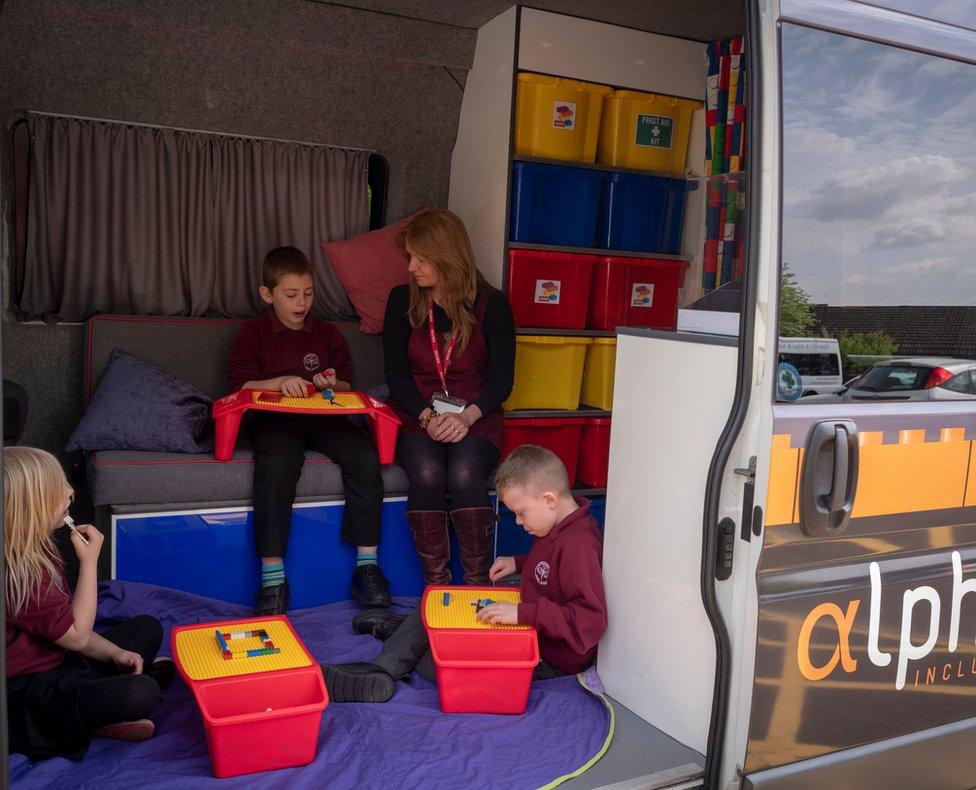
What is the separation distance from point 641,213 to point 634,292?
371 mm

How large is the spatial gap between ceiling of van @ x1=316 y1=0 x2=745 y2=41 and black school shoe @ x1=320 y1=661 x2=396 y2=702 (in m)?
2.94

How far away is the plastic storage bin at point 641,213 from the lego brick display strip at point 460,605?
7.02 ft

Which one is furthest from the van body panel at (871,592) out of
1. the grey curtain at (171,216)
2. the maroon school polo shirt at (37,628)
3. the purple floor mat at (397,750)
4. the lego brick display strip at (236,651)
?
the grey curtain at (171,216)

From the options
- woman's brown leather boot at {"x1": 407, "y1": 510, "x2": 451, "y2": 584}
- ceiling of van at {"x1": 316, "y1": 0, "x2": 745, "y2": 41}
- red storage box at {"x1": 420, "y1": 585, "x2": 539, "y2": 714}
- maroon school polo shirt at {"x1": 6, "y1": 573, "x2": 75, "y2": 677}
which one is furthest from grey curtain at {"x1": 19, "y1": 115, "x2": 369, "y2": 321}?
red storage box at {"x1": 420, "y1": 585, "x2": 539, "y2": 714}

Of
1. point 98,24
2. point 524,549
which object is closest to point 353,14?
point 98,24

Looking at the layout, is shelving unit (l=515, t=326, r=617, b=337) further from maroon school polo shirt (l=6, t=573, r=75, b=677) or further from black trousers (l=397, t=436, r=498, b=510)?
maroon school polo shirt (l=6, t=573, r=75, b=677)

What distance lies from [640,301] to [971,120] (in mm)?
2439

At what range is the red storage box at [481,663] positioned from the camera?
Answer: 2.72m

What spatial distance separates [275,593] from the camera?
11.6ft

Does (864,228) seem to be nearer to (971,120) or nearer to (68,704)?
(971,120)

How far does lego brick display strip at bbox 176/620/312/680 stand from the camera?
8.30ft

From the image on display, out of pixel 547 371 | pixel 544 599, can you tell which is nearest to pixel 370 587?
pixel 544 599

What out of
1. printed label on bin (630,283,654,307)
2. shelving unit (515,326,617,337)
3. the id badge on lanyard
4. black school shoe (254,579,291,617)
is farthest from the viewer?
printed label on bin (630,283,654,307)

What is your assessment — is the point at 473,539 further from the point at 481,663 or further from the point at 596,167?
the point at 596,167
